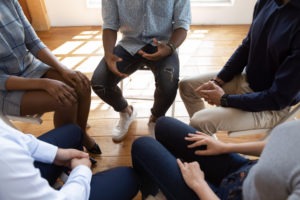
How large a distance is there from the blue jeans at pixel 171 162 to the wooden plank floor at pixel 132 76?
1.80ft

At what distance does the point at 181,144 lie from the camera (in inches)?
40.2

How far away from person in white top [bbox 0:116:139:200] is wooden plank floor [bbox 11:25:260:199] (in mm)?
490

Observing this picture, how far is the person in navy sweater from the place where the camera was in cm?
99

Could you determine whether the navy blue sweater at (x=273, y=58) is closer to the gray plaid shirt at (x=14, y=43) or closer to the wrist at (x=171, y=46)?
the wrist at (x=171, y=46)

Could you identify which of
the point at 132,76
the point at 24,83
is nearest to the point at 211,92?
the point at 24,83

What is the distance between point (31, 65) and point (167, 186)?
0.97 metres

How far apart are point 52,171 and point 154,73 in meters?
0.78

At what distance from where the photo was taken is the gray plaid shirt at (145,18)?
1.43 m

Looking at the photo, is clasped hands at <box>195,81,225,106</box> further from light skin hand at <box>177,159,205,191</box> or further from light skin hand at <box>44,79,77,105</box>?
light skin hand at <box>44,79,77,105</box>

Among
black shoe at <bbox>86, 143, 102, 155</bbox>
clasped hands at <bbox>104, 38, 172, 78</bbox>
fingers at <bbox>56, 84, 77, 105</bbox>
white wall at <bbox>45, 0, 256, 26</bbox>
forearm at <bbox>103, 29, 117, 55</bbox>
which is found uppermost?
forearm at <bbox>103, 29, 117, 55</bbox>

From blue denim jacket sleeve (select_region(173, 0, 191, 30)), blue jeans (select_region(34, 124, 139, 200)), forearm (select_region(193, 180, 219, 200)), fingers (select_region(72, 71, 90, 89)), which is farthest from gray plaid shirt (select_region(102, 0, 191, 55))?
forearm (select_region(193, 180, 219, 200))

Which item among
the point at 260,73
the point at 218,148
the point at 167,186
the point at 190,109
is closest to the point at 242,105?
the point at 260,73

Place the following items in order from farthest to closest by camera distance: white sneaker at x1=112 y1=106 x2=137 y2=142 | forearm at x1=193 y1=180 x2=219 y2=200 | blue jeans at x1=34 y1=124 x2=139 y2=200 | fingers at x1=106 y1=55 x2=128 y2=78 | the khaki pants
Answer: white sneaker at x1=112 y1=106 x2=137 y2=142
fingers at x1=106 y1=55 x2=128 y2=78
the khaki pants
blue jeans at x1=34 y1=124 x2=139 y2=200
forearm at x1=193 y1=180 x2=219 y2=200

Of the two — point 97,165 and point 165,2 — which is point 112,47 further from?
point 97,165
